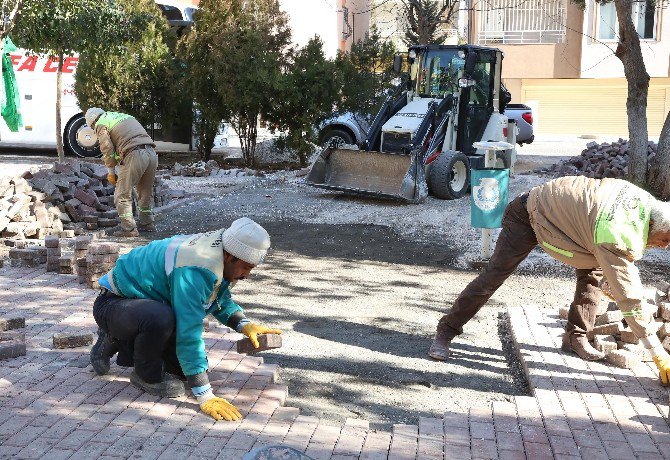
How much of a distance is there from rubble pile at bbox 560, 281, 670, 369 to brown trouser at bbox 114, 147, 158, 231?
17.9ft

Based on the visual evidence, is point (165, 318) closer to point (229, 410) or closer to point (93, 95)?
point (229, 410)

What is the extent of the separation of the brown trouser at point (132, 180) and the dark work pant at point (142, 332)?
17.0 ft

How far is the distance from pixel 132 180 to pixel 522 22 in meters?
22.8

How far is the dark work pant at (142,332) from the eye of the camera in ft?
13.6

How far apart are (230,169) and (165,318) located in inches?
465

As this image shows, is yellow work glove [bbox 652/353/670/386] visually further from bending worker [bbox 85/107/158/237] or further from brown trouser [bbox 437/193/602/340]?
bending worker [bbox 85/107/158/237]

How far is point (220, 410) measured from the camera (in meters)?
4.17

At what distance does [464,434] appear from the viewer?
4.08 metres

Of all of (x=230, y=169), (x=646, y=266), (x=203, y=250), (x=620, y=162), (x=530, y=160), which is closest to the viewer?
(x=203, y=250)

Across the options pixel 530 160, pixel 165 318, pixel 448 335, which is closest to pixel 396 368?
pixel 448 335

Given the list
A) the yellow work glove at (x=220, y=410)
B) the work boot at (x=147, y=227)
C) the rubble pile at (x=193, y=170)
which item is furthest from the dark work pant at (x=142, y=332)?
the rubble pile at (x=193, y=170)

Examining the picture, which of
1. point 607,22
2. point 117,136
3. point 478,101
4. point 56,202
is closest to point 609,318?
point 117,136

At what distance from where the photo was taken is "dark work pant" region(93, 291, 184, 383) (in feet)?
13.6

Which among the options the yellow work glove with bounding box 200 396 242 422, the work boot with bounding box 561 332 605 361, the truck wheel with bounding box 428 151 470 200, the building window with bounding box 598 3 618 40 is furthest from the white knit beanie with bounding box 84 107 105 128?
the building window with bounding box 598 3 618 40
